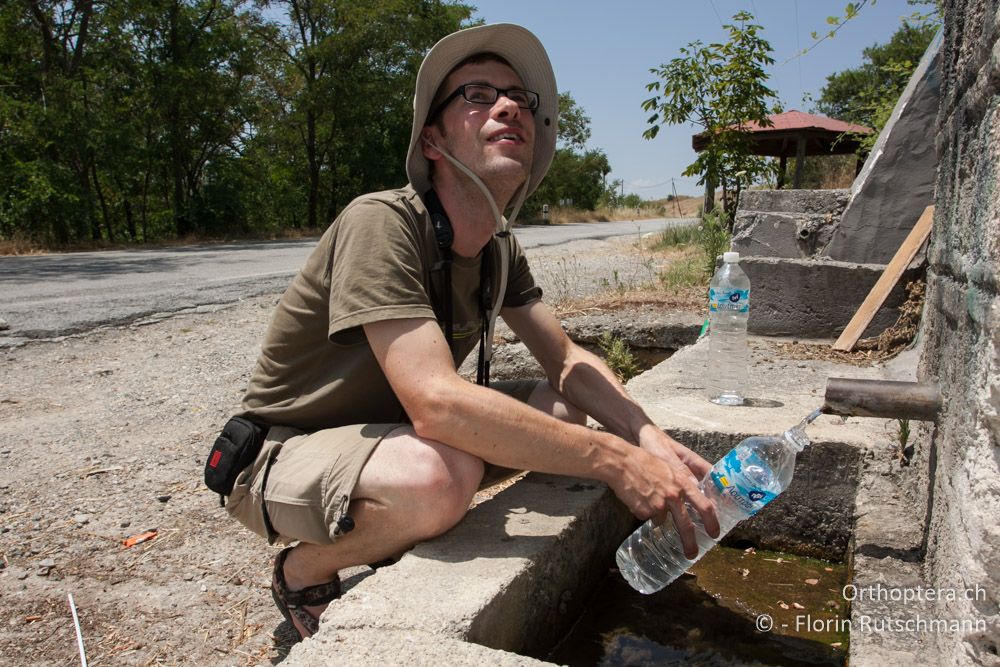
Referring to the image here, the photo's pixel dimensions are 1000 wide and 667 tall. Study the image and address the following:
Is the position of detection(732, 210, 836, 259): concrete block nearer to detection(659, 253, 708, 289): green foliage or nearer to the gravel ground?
detection(659, 253, 708, 289): green foliage

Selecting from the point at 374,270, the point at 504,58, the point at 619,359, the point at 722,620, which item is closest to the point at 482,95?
the point at 504,58

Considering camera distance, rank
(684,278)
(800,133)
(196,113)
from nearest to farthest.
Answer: (684,278), (800,133), (196,113)

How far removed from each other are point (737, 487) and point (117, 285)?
7.83 meters

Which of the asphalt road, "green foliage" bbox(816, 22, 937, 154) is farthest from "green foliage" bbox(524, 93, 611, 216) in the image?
the asphalt road

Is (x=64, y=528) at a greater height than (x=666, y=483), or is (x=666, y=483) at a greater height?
(x=666, y=483)

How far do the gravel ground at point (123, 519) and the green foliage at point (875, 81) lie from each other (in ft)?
21.4

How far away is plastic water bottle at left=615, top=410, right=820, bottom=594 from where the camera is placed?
6.29ft

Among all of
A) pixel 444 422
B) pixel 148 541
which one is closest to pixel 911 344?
pixel 444 422

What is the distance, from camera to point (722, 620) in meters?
2.10

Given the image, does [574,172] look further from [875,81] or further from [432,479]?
[432,479]

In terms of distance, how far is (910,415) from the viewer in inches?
73.4

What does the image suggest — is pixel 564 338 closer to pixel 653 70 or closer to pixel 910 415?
pixel 910 415

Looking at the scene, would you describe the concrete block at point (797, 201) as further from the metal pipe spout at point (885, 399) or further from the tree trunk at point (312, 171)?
the tree trunk at point (312, 171)

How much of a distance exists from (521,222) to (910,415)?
27.3 m
